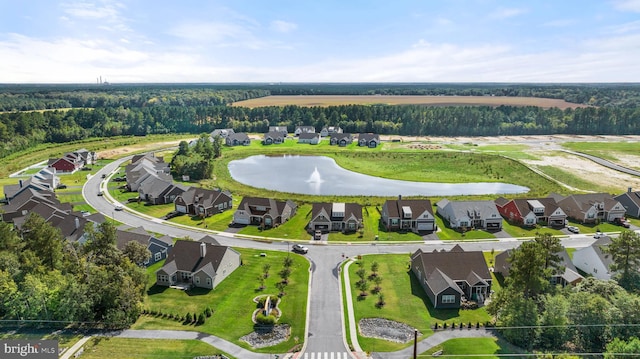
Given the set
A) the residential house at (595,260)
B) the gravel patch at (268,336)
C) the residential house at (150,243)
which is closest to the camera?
the gravel patch at (268,336)

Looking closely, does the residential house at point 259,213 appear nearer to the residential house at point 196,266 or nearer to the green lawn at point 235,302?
the green lawn at point 235,302

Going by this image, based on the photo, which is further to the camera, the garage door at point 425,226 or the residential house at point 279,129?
the residential house at point 279,129

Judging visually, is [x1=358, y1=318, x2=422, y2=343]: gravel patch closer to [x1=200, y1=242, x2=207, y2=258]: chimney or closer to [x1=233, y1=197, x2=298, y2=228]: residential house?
[x1=200, y1=242, x2=207, y2=258]: chimney

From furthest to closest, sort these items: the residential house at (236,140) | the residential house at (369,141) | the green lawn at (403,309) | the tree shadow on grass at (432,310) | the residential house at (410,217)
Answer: the residential house at (236,140) < the residential house at (369,141) < the residential house at (410,217) < the tree shadow on grass at (432,310) < the green lawn at (403,309)

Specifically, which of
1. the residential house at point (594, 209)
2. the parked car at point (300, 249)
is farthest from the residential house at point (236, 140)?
the residential house at point (594, 209)

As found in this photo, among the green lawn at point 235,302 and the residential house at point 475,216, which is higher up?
the residential house at point 475,216

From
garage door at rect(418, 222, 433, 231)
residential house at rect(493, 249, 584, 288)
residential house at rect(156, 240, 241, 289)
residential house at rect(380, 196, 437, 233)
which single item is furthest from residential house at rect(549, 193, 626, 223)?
residential house at rect(156, 240, 241, 289)

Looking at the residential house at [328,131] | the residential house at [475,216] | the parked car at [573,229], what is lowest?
the parked car at [573,229]
